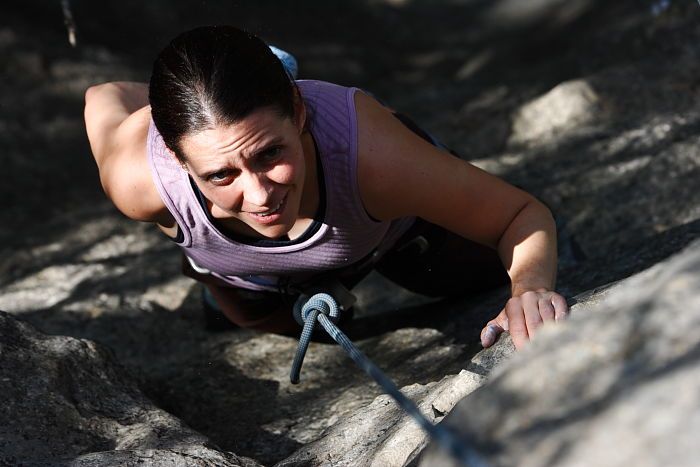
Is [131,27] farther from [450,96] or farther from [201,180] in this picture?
[201,180]

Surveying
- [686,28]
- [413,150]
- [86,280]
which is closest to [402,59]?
[686,28]

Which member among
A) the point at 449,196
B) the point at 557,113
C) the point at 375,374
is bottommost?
the point at 557,113

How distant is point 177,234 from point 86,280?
1.23 m

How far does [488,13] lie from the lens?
23.1 ft

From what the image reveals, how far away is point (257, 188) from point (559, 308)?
24.4 inches

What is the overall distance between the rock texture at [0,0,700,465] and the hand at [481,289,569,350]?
4cm

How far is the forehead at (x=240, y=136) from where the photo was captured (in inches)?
69.1

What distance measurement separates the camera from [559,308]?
5.63ft

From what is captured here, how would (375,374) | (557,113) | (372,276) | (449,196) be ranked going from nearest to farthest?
(375,374), (449,196), (372,276), (557,113)

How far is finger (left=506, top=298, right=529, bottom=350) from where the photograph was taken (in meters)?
1.68

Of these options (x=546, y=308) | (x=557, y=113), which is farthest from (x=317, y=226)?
(x=557, y=113)

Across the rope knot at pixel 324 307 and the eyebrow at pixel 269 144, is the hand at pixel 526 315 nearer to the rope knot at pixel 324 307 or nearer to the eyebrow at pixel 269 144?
the rope knot at pixel 324 307

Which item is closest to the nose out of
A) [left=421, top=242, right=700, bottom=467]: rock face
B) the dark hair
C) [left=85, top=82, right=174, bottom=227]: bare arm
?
the dark hair

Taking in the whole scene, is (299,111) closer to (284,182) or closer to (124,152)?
(284,182)
